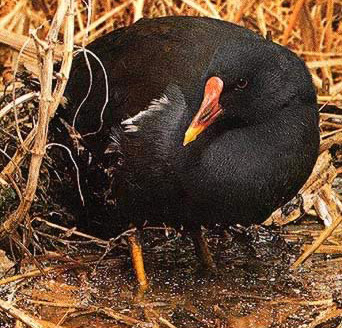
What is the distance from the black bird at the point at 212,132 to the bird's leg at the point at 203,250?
228mm

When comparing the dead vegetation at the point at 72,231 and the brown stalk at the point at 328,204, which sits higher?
the dead vegetation at the point at 72,231

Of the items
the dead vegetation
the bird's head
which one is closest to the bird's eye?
the bird's head

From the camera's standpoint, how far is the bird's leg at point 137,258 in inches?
158

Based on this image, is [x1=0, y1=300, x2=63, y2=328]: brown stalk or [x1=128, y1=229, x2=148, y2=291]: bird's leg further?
[x1=128, y1=229, x2=148, y2=291]: bird's leg

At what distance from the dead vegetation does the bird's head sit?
18.7 inches

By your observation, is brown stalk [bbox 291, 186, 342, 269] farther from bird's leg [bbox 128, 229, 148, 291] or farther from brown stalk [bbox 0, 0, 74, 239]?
brown stalk [bbox 0, 0, 74, 239]

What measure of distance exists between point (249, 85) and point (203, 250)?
0.83m

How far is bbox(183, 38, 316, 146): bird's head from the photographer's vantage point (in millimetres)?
3584

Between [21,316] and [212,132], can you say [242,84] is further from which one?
[21,316]

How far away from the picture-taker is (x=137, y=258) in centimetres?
406

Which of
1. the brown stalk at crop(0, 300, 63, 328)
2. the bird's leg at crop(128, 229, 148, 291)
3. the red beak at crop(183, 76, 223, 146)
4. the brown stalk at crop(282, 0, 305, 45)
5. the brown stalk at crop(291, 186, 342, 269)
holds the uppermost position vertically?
the red beak at crop(183, 76, 223, 146)

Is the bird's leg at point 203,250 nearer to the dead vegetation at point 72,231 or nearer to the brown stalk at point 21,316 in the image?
the dead vegetation at point 72,231

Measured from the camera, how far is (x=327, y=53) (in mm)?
5793

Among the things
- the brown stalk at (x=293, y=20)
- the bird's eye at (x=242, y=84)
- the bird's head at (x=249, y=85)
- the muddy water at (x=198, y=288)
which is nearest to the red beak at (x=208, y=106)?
the bird's head at (x=249, y=85)
